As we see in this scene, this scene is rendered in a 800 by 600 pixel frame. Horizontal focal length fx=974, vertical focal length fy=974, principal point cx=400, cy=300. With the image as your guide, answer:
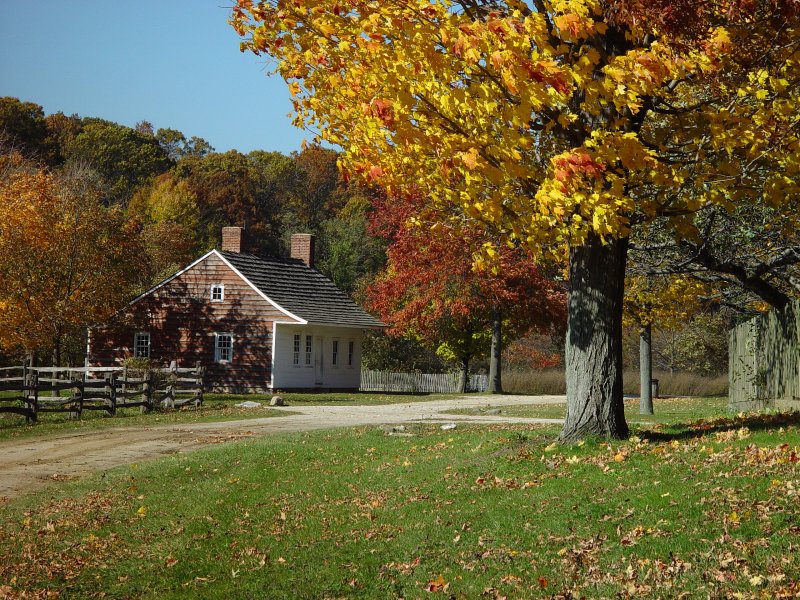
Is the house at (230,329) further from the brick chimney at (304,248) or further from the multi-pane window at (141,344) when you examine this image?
the brick chimney at (304,248)

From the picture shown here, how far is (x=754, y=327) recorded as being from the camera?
20750 millimetres

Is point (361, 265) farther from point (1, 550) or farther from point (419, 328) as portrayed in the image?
point (1, 550)

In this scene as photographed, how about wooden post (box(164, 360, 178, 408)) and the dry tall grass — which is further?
the dry tall grass

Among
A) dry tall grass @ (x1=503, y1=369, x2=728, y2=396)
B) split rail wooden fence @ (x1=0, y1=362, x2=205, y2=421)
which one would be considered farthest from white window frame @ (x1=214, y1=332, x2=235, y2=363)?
dry tall grass @ (x1=503, y1=369, x2=728, y2=396)

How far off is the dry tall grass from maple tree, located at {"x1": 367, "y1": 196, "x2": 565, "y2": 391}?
5905 millimetres

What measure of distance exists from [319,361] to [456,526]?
35683mm

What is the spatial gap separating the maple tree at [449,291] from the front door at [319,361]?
326 centimetres

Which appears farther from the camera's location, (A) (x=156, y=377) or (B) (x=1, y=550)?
(A) (x=156, y=377)

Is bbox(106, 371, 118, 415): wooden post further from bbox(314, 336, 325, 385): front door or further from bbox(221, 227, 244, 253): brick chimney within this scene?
bbox(221, 227, 244, 253): brick chimney

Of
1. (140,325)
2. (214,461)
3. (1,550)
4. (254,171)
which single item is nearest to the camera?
(1,550)

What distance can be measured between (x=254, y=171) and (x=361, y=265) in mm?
18537

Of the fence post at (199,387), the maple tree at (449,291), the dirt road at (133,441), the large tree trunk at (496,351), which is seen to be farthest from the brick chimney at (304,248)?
the fence post at (199,387)

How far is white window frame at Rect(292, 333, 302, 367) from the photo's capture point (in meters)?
43.7

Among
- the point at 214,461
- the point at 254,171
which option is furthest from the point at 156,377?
the point at 254,171
